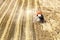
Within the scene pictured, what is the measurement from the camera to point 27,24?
2.14 metres

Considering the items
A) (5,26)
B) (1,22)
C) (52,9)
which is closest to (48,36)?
(5,26)

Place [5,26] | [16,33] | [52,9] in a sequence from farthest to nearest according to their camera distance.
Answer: [52,9]
[5,26]
[16,33]

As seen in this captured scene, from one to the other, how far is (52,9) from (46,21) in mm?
643

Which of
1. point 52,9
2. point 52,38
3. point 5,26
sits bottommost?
point 52,9

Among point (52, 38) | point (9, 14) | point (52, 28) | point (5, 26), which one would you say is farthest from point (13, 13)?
point (52, 38)

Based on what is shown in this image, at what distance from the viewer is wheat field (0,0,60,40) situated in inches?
71.6

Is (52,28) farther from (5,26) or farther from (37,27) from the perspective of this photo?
A: (5,26)

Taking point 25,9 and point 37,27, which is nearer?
point 37,27

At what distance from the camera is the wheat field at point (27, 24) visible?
5.97 feet

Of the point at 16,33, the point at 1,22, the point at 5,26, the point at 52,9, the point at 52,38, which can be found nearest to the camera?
the point at 52,38

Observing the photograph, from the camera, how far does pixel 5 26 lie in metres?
2.10

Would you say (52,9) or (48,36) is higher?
(48,36)

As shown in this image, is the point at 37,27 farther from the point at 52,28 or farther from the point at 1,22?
the point at 1,22

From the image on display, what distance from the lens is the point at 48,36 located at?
178 cm
